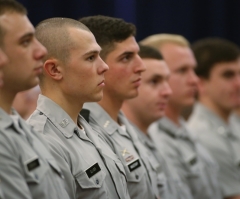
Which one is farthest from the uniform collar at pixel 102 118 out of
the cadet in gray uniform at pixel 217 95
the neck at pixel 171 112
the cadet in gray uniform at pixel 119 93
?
the cadet in gray uniform at pixel 217 95

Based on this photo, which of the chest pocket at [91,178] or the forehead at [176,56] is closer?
the chest pocket at [91,178]

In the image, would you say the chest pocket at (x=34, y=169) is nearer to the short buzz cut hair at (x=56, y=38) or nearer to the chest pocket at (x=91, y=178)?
the chest pocket at (x=91, y=178)

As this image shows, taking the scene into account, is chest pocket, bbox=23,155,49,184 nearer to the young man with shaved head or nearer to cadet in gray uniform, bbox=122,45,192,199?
the young man with shaved head

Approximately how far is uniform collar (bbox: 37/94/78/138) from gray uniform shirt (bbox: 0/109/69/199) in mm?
207

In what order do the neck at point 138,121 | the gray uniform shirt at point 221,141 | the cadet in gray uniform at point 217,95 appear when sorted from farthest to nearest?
the cadet in gray uniform at point 217,95 < the gray uniform shirt at point 221,141 < the neck at point 138,121

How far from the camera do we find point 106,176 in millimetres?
2555

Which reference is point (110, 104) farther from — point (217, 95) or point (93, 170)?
point (217, 95)

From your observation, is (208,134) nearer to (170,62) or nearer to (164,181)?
(170,62)

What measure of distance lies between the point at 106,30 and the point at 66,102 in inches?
21.1

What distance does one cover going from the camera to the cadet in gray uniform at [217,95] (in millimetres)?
4629

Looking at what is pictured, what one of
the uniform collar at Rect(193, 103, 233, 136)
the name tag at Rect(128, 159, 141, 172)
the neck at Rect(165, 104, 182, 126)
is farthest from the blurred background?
the name tag at Rect(128, 159, 141, 172)

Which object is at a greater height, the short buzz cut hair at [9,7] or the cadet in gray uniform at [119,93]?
the short buzz cut hair at [9,7]

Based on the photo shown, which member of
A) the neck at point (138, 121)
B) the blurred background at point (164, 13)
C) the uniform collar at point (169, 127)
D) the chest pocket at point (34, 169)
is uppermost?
the blurred background at point (164, 13)

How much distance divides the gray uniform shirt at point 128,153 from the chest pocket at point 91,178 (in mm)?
388
